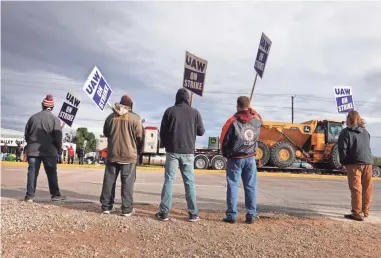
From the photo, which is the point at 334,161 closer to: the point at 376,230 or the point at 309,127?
the point at 309,127

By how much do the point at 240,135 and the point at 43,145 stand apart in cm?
367

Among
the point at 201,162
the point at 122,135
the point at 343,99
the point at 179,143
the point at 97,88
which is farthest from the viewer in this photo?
the point at 201,162

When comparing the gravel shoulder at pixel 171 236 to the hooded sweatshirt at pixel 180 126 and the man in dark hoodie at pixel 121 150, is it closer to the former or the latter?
the man in dark hoodie at pixel 121 150

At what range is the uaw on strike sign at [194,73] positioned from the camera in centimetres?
773

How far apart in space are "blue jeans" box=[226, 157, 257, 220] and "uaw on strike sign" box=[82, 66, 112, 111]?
2730 millimetres

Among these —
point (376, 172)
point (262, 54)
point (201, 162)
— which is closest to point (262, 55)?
point (262, 54)

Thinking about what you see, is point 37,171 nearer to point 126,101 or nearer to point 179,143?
point 126,101

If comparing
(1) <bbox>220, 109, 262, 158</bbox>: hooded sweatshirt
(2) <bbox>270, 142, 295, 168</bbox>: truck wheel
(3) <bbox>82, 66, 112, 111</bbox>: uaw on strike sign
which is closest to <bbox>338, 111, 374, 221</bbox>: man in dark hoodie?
(1) <bbox>220, 109, 262, 158</bbox>: hooded sweatshirt

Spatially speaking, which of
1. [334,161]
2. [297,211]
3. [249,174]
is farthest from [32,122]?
[334,161]

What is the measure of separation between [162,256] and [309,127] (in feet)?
64.1

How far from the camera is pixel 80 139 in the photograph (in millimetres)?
68688

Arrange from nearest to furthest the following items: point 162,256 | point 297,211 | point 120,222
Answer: point 162,256, point 120,222, point 297,211

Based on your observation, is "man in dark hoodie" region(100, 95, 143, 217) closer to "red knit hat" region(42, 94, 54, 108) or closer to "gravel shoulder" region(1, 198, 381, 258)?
"gravel shoulder" region(1, 198, 381, 258)

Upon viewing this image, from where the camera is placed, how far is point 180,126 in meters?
5.24
